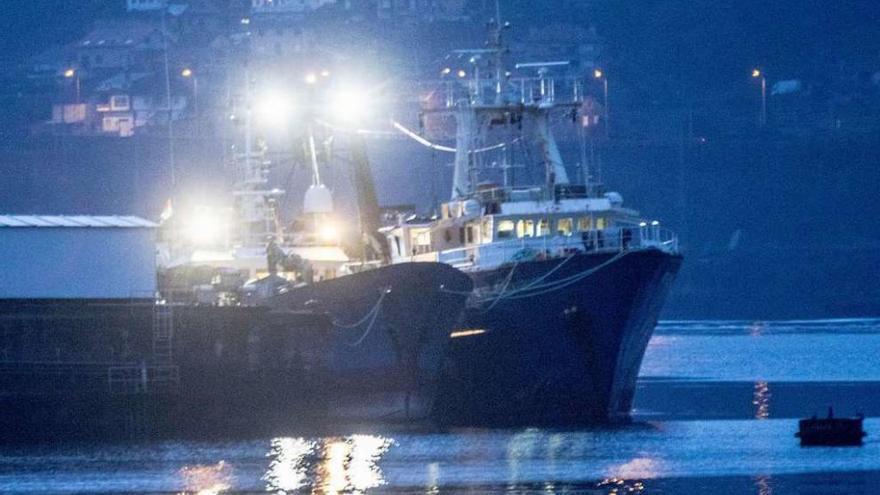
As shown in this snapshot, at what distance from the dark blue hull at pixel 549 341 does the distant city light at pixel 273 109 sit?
11125 millimetres

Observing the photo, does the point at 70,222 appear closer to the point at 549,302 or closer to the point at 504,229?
the point at 504,229

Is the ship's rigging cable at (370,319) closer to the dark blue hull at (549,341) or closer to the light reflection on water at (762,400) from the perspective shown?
the dark blue hull at (549,341)

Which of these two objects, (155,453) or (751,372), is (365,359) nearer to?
(155,453)

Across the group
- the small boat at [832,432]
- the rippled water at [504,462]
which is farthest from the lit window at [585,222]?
the small boat at [832,432]

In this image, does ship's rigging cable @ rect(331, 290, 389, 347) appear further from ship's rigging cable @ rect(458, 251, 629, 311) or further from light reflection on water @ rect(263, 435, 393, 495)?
ship's rigging cable @ rect(458, 251, 629, 311)

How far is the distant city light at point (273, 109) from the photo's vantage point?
72062 mm

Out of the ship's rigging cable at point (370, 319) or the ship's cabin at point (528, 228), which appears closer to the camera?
the ship's rigging cable at point (370, 319)

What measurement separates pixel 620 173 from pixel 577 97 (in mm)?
109339

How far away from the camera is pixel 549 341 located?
205 feet

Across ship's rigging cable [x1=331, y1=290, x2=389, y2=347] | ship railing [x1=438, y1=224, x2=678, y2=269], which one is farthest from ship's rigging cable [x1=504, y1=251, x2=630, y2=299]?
ship's rigging cable [x1=331, y1=290, x2=389, y2=347]

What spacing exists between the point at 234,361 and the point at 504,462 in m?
8.32

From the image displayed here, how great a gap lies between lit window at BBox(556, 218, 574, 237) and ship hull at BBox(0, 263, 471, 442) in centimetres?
510

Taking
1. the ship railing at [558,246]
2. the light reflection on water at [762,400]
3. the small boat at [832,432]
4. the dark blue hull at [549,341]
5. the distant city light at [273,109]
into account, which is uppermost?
the distant city light at [273,109]

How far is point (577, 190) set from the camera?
65.4 meters
